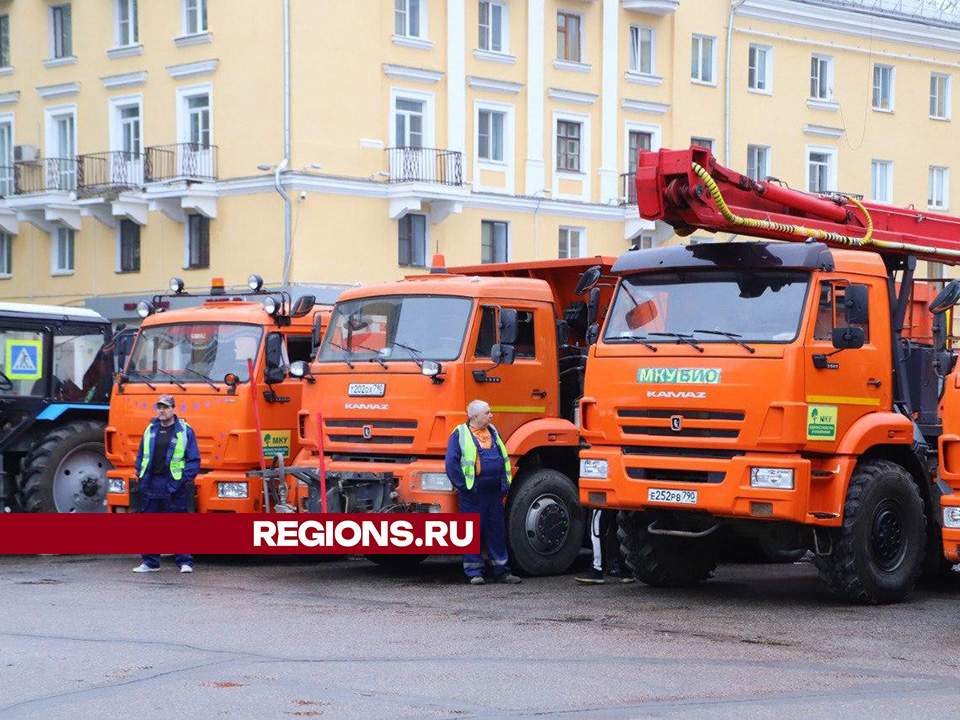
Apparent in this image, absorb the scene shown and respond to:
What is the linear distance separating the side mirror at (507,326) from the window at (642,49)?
28493 millimetres

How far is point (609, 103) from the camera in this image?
42.0 m

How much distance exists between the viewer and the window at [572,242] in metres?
41.5

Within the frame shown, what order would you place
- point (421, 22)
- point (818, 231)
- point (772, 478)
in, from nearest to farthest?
point (772, 478), point (818, 231), point (421, 22)

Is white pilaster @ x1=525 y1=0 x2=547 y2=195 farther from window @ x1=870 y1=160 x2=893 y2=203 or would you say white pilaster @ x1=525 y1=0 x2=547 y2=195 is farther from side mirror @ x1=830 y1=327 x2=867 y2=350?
side mirror @ x1=830 y1=327 x2=867 y2=350

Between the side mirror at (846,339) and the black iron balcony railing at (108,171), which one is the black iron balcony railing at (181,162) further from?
the side mirror at (846,339)

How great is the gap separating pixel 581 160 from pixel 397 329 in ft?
87.7

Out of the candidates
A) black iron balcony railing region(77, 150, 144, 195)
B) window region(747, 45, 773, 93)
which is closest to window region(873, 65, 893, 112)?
window region(747, 45, 773, 93)

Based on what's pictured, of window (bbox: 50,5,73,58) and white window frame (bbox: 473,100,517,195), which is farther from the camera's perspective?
window (bbox: 50,5,73,58)

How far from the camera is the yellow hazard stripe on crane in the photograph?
1302cm

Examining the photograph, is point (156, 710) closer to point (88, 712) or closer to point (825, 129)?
point (88, 712)

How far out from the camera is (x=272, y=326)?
671 inches

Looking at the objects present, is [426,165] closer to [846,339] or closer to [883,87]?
[883,87]

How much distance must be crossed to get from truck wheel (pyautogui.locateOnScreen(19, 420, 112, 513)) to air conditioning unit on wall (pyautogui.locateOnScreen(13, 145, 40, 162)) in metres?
24.6

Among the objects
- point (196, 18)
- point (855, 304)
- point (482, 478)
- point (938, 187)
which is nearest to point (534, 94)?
point (196, 18)
